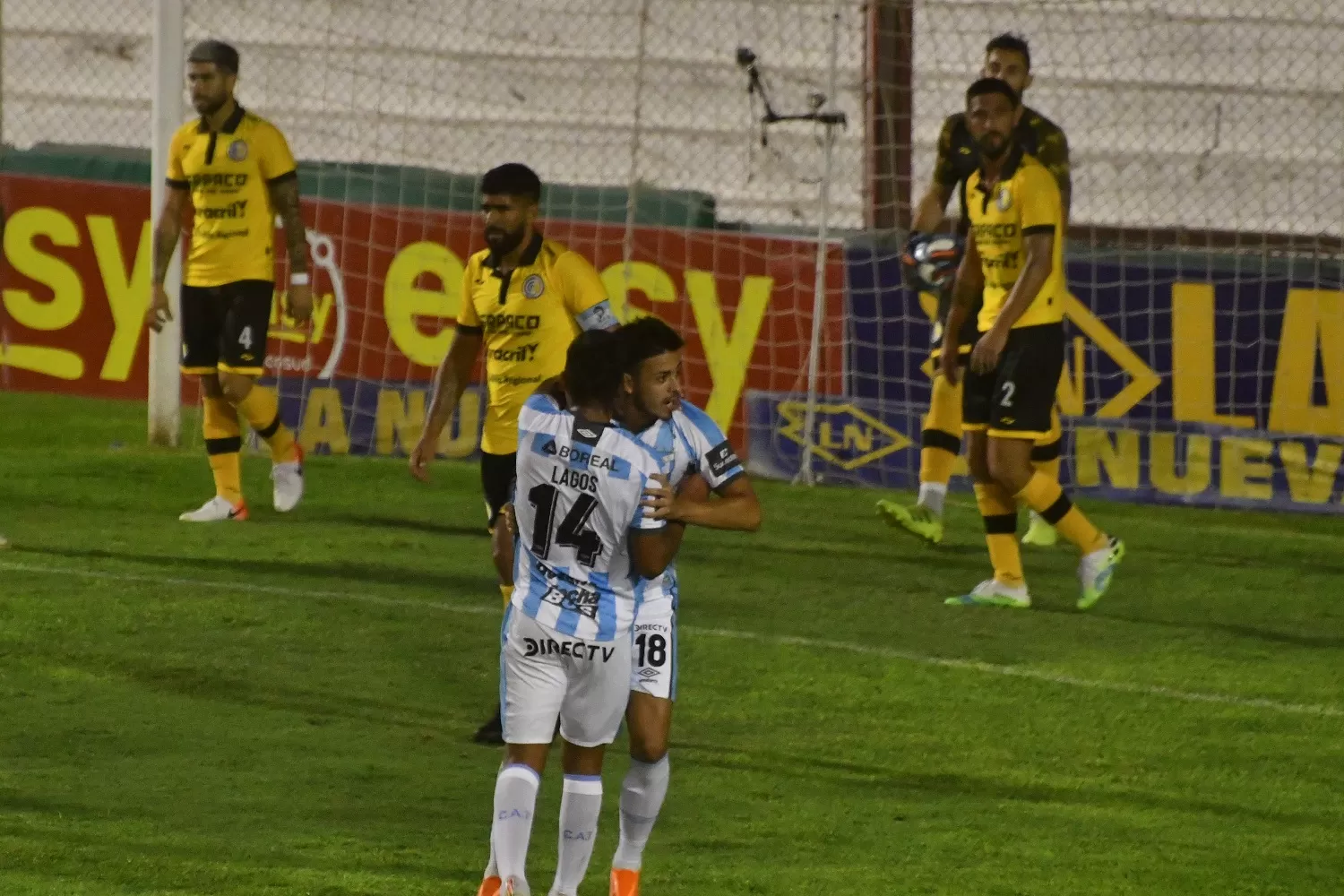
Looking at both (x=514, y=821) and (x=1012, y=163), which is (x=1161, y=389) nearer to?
(x=1012, y=163)

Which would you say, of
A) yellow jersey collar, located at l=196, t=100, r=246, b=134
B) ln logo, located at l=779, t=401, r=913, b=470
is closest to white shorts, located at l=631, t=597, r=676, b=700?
yellow jersey collar, located at l=196, t=100, r=246, b=134

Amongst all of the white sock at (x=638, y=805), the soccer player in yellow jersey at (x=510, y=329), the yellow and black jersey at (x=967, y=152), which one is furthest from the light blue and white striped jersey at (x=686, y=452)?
the yellow and black jersey at (x=967, y=152)

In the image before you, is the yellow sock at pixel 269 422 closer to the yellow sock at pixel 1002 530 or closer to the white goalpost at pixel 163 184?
the white goalpost at pixel 163 184

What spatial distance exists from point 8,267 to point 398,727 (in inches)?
311

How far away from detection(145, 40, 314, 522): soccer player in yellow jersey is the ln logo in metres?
3.28

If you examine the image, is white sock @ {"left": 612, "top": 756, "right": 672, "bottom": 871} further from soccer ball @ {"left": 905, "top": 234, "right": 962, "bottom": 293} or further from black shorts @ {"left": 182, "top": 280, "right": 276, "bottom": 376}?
soccer ball @ {"left": 905, "top": 234, "right": 962, "bottom": 293}

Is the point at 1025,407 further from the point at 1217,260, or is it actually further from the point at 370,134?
the point at 370,134

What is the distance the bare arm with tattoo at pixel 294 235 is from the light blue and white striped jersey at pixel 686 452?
547 cm

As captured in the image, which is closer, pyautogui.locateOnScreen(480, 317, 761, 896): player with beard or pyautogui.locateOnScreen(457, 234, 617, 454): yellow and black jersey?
pyautogui.locateOnScreen(480, 317, 761, 896): player with beard

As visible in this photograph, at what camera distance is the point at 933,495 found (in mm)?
10258

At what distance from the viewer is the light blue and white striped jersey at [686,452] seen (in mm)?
4891

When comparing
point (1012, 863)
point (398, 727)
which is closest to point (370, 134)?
point (398, 727)

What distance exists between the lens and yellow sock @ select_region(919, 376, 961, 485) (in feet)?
33.6

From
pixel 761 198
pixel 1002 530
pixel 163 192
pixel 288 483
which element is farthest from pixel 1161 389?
pixel 163 192
